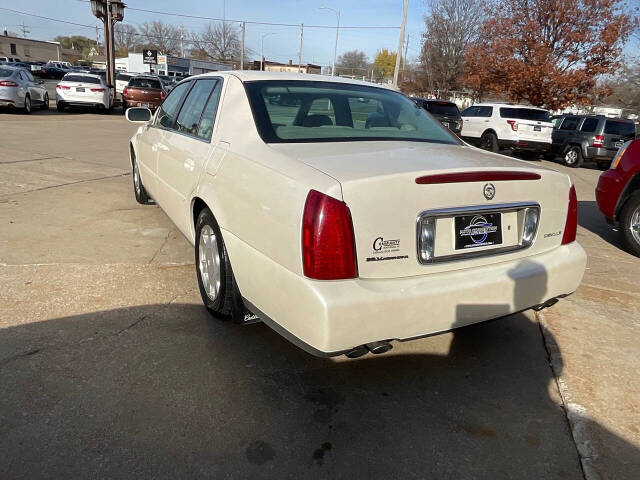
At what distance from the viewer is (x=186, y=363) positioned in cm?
280

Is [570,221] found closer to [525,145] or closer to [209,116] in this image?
[209,116]

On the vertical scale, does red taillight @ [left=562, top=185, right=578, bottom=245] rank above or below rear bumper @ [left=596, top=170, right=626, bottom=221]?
above

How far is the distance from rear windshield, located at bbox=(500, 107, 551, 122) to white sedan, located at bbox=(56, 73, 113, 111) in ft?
46.5

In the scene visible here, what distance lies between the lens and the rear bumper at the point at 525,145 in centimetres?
1450

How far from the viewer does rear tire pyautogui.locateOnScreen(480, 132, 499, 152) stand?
14.9 meters

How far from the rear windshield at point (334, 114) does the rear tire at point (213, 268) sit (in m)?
0.70

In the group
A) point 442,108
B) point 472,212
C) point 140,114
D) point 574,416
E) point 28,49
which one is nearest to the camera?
point 472,212

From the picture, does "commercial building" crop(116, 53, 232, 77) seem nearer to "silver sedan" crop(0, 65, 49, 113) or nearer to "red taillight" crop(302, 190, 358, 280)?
"silver sedan" crop(0, 65, 49, 113)

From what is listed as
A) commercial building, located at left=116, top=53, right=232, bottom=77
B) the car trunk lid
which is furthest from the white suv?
commercial building, located at left=116, top=53, right=232, bottom=77

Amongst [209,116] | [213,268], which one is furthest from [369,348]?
[209,116]

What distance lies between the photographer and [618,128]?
1458 cm

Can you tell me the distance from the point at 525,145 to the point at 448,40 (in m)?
26.8

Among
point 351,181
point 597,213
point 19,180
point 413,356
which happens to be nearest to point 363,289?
point 351,181

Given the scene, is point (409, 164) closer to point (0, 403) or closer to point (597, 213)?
point (0, 403)
